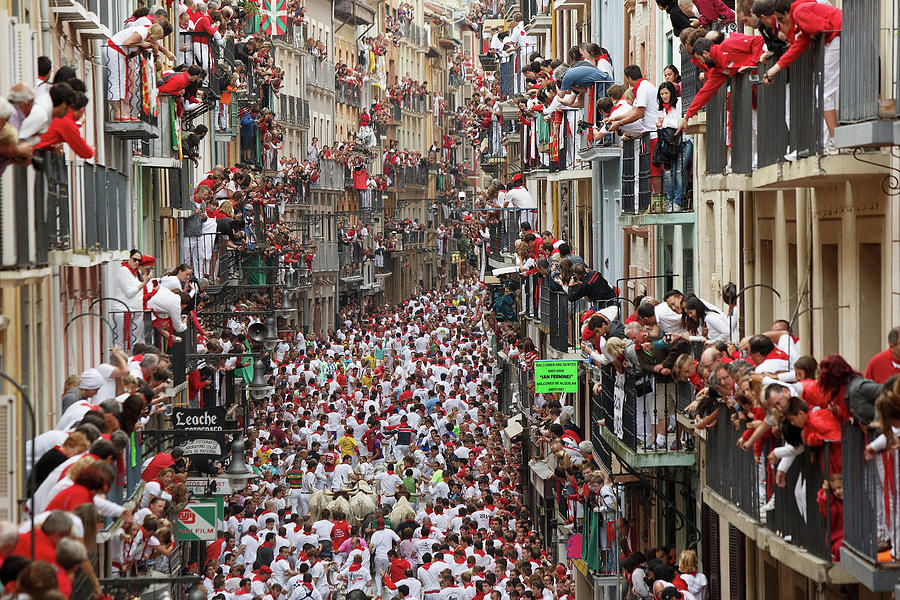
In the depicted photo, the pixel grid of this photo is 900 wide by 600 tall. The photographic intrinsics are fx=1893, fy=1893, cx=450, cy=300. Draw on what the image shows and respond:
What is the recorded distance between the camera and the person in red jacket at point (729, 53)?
57.5 feet

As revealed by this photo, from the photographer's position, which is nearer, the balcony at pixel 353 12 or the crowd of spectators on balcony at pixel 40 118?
the crowd of spectators on balcony at pixel 40 118

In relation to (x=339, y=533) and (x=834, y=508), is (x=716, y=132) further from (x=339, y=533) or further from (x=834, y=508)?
(x=339, y=533)

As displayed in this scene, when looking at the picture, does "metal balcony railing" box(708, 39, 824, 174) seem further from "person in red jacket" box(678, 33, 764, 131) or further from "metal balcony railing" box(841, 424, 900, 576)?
"metal balcony railing" box(841, 424, 900, 576)

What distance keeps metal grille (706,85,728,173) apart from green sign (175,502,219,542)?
383 inches

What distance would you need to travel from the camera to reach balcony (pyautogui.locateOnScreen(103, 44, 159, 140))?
24938 mm

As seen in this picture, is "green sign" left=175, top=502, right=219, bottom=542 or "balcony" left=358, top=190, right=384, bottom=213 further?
"balcony" left=358, top=190, right=384, bottom=213

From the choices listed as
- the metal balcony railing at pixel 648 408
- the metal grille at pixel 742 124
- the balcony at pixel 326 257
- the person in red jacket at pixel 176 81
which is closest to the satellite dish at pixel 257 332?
the person in red jacket at pixel 176 81

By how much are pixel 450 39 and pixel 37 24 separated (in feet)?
351

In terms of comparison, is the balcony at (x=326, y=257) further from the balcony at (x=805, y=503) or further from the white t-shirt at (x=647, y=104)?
the balcony at (x=805, y=503)

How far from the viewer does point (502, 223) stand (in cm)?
4847

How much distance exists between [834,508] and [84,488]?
226 inches

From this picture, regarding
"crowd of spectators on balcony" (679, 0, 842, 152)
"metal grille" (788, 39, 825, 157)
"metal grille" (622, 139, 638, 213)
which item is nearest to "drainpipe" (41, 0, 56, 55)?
"crowd of spectators on balcony" (679, 0, 842, 152)

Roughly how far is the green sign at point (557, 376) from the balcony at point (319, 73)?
48.3 metres

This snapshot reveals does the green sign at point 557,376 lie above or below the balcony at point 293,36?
below
